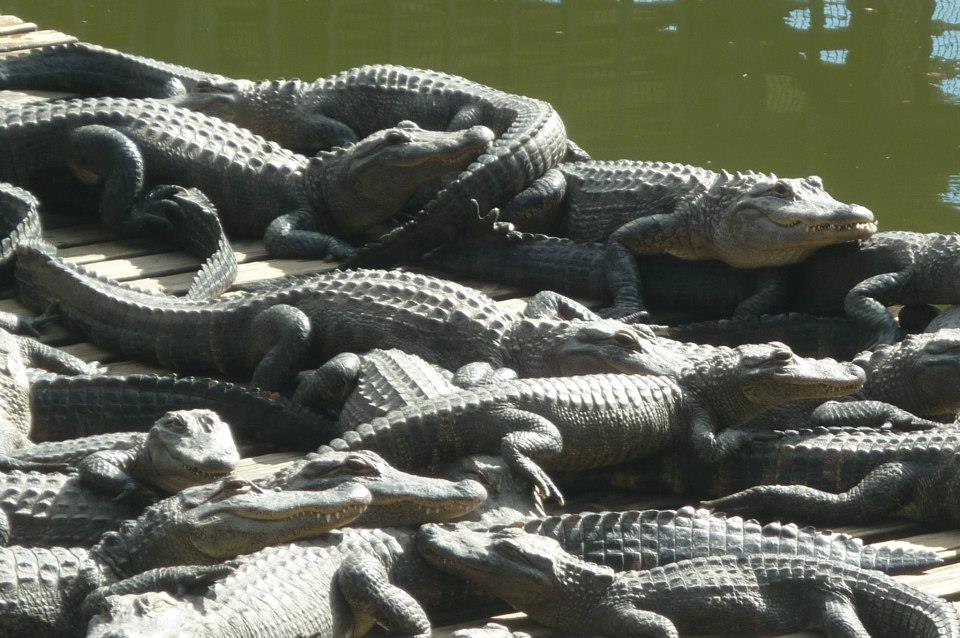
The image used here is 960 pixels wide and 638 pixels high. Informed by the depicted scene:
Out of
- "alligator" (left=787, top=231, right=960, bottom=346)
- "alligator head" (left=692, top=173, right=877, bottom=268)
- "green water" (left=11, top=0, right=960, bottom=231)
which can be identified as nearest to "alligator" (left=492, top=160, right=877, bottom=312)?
"alligator head" (left=692, top=173, right=877, bottom=268)

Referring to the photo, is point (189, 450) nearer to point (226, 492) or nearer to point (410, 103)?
point (226, 492)

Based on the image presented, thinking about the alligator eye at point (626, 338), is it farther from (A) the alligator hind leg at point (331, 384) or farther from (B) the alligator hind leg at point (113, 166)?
(B) the alligator hind leg at point (113, 166)

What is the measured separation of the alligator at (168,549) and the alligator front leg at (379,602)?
15cm

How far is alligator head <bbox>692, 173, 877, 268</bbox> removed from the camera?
238 inches

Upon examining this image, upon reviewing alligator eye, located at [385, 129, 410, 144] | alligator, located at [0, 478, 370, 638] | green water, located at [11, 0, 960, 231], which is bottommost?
green water, located at [11, 0, 960, 231]

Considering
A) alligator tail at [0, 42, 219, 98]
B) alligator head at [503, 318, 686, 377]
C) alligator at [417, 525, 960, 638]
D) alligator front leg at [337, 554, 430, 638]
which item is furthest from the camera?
alligator tail at [0, 42, 219, 98]

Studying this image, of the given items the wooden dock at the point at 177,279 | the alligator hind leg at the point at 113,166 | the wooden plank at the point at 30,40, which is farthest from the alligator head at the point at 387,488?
the wooden plank at the point at 30,40

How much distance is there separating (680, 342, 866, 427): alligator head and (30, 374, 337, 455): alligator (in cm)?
117

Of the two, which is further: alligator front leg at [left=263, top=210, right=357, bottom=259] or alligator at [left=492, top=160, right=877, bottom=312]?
alligator front leg at [left=263, top=210, right=357, bottom=259]

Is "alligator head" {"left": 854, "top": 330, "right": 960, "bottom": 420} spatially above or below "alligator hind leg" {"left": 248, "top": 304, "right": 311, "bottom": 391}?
below

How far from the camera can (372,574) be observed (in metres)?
3.58

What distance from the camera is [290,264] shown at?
6.57m

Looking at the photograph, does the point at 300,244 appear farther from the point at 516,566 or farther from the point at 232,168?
the point at 516,566

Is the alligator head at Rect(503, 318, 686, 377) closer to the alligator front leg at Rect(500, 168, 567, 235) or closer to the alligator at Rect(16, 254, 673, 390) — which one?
the alligator at Rect(16, 254, 673, 390)
